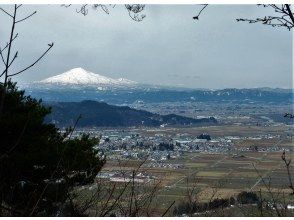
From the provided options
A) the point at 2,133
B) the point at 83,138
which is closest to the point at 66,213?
→ the point at 2,133

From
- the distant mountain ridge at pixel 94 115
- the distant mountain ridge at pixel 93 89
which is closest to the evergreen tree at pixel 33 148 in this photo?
the distant mountain ridge at pixel 94 115

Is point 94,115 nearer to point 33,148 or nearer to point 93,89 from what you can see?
point 33,148

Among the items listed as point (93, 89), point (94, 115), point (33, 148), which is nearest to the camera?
point (93, 89)

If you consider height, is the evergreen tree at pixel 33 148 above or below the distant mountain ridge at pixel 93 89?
below

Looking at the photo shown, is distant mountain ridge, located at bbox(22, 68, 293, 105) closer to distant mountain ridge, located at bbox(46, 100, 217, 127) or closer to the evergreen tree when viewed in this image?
distant mountain ridge, located at bbox(46, 100, 217, 127)

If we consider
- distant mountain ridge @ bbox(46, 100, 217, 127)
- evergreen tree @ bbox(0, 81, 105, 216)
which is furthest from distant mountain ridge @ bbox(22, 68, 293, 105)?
evergreen tree @ bbox(0, 81, 105, 216)

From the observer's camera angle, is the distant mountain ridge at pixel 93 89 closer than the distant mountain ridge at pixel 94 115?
Yes

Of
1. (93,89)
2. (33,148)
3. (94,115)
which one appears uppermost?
(93,89)

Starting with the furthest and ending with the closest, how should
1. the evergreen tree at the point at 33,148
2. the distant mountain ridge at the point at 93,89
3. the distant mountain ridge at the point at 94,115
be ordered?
the evergreen tree at the point at 33,148
the distant mountain ridge at the point at 94,115
the distant mountain ridge at the point at 93,89

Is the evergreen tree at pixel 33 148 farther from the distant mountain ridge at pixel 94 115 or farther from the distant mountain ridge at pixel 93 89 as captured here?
the distant mountain ridge at pixel 93 89

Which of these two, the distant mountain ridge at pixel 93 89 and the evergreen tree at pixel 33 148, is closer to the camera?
the distant mountain ridge at pixel 93 89

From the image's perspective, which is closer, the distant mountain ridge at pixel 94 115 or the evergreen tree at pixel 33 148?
the distant mountain ridge at pixel 94 115

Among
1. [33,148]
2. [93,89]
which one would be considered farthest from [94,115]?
[93,89]

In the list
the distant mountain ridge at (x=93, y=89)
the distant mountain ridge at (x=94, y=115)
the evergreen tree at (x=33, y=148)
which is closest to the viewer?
the distant mountain ridge at (x=93, y=89)
